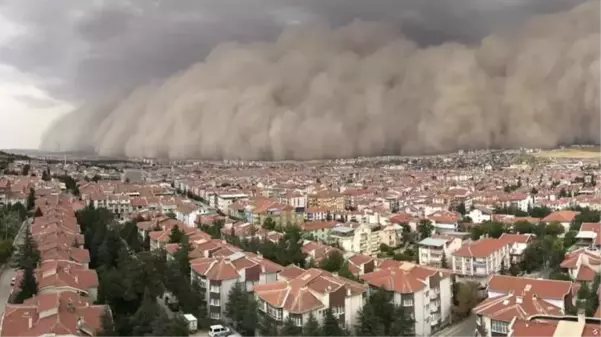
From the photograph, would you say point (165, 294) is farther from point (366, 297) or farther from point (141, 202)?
point (141, 202)

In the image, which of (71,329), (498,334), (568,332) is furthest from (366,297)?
(71,329)

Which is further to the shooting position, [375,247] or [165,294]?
[375,247]

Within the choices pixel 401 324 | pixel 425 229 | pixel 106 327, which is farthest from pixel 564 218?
pixel 106 327

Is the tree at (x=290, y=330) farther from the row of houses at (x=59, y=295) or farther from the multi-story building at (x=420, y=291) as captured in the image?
the row of houses at (x=59, y=295)

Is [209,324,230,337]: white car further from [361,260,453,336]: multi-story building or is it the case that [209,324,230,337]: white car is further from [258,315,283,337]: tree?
[361,260,453,336]: multi-story building

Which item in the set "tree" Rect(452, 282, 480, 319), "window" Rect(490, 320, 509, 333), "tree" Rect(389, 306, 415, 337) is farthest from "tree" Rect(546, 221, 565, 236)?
"tree" Rect(389, 306, 415, 337)

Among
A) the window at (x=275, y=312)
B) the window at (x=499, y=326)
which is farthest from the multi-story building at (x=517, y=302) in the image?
the window at (x=275, y=312)

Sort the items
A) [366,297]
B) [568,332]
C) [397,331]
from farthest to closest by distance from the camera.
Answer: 1. [366,297]
2. [397,331]
3. [568,332]
